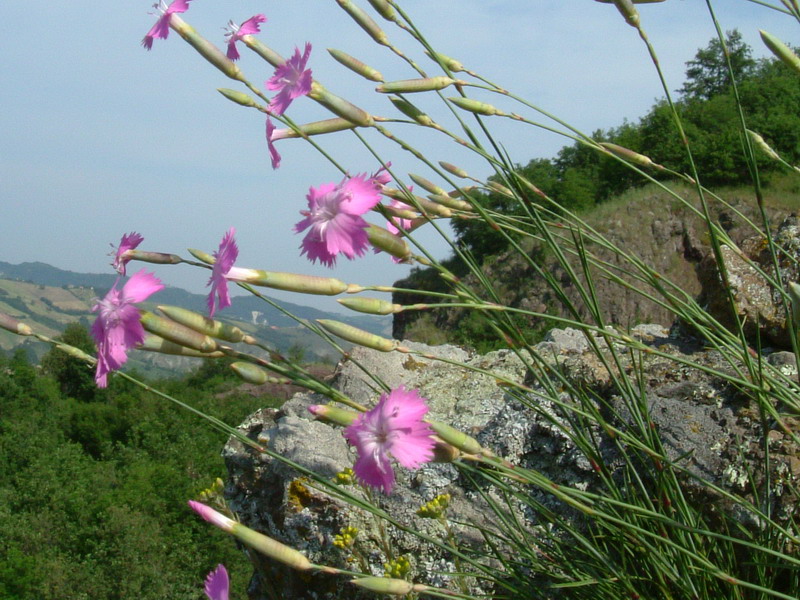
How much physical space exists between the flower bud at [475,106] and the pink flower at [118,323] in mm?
626

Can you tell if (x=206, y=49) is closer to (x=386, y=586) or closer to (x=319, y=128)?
(x=319, y=128)

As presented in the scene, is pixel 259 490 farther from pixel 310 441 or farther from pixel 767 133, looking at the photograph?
pixel 767 133

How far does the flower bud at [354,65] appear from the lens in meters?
1.34

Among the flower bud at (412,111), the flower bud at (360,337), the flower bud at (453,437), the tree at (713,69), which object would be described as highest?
the tree at (713,69)

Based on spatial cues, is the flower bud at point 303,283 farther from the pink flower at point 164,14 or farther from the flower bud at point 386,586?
the pink flower at point 164,14

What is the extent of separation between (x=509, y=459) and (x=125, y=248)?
1.20 m

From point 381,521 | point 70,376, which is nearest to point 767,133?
point 381,521

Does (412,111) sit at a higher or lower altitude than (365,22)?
lower

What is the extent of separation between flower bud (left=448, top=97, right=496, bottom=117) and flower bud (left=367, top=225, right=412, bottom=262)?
305 millimetres

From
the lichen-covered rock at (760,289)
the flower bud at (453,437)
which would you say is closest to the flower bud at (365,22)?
the flower bud at (453,437)

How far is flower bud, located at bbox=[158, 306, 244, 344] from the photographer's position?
3.43 feet

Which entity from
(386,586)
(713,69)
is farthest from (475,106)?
(713,69)

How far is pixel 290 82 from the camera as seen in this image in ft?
3.93

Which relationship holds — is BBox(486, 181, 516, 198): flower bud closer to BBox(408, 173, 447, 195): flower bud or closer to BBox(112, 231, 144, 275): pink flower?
BBox(408, 173, 447, 195): flower bud
